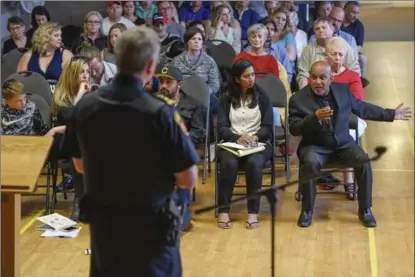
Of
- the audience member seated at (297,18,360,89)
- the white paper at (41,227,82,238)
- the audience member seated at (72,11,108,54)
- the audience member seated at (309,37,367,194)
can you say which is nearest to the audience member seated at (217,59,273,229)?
the audience member seated at (309,37,367,194)

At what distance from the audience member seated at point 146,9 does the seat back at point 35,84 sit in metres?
2.27

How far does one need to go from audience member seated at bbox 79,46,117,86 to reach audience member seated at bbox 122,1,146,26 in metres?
1.44

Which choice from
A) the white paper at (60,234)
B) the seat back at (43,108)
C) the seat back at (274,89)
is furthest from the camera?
the seat back at (274,89)

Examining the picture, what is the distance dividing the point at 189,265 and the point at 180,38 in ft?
11.7

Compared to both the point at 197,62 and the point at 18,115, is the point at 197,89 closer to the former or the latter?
the point at 197,62

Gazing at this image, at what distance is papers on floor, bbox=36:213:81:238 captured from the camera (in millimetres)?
5164

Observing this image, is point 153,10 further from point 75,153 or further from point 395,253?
point 75,153

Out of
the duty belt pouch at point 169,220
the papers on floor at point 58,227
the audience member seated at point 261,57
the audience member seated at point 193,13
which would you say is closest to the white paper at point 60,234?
the papers on floor at point 58,227

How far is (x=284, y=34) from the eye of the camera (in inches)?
294

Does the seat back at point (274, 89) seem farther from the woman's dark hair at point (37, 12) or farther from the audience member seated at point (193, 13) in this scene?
the woman's dark hair at point (37, 12)

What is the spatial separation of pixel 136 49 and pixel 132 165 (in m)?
0.41

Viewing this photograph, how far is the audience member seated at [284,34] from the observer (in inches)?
287

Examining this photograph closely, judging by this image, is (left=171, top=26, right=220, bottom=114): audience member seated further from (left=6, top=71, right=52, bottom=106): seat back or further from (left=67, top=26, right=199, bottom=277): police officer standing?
(left=67, top=26, right=199, bottom=277): police officer standing

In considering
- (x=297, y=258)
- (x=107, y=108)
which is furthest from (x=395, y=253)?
(x=107, y=108)
